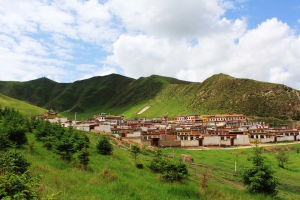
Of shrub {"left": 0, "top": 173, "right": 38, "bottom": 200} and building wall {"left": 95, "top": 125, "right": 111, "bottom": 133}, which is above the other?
shrub {"left": 0, "top": 173, "right": 38, "bottom": 200}

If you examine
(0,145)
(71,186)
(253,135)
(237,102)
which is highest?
(237,102)

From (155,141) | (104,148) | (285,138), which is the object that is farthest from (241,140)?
(104,148)

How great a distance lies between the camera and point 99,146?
85.8 feet

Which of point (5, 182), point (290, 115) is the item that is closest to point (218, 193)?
point (5, 182)

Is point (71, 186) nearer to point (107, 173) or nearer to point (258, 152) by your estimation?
point (107, 173)

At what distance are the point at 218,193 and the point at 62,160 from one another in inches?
514

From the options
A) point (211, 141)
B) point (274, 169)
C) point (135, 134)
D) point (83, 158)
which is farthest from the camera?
point (211, 141)

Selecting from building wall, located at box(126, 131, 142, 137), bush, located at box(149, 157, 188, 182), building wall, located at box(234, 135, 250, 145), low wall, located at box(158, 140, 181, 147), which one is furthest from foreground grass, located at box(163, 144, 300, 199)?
building wall, located at box(126, 131, 142, 137)

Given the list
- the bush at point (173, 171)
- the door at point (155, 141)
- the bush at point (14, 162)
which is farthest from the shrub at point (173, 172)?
the door at point (155, 141)

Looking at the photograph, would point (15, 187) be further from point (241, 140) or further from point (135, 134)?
point (241, 140)

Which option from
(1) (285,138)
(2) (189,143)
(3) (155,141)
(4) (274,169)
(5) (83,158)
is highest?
(5) (83,158)

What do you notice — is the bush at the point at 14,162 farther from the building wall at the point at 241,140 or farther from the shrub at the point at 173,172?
the building wall at the point at 241,140

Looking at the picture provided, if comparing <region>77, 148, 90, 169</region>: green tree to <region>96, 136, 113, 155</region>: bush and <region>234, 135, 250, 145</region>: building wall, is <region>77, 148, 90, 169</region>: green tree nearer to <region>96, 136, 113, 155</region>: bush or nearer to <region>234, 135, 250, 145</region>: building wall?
<region>96, 136, 113, 155</region>: bush

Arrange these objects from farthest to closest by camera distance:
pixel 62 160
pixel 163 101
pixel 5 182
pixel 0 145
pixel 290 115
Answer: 1. pixel 163 101
2. pixel 290 115
3. pixel 62 160
4. pixel 0 145
5. pixel 5 182
